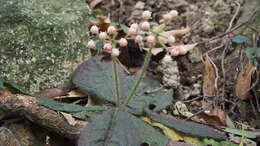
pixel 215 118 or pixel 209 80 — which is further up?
pixel 209 80

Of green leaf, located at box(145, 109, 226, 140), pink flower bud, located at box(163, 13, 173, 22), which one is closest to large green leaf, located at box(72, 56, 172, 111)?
green leaf, located at box(145, 109, 226, 140)

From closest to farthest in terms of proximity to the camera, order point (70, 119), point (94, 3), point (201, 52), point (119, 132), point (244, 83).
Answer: point (119, 132) → point (70, 119) → point (244, 83) → point (201, 52) → point (94, 3)

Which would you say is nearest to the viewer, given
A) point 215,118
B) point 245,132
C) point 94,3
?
point 245,132

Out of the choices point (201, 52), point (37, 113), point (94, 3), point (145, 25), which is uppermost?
point (94, 3)

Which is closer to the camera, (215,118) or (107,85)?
(107,85)

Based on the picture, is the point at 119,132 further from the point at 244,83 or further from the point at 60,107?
the point at 244,83

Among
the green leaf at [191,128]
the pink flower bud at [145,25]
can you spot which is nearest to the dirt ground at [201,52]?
the green leaf at [191,128]

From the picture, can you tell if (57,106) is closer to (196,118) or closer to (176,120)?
(176,120)

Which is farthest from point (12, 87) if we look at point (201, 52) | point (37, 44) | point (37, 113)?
point (201, 52)
